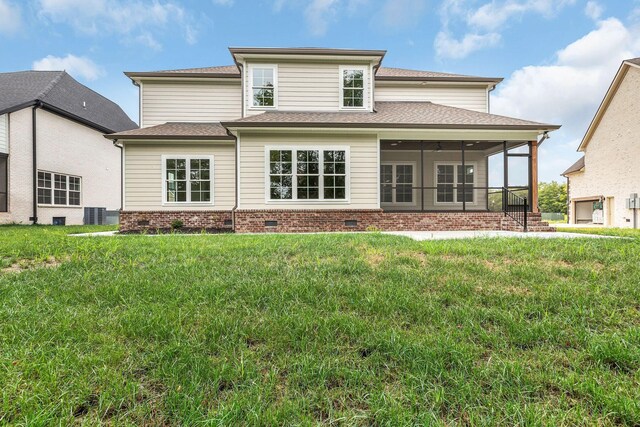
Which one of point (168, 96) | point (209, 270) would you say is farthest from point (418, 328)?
point (168, 96)

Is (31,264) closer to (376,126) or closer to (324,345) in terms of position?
(324,345)

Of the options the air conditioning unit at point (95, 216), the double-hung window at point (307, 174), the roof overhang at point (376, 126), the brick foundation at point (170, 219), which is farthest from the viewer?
the air conditioning unit at point (95, 216)

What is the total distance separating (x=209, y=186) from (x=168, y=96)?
4.63 metres

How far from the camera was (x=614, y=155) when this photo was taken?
59.2 feet

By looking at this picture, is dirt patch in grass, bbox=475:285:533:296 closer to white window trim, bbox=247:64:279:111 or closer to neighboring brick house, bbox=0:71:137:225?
white window trim, bbox=247:64:279:111

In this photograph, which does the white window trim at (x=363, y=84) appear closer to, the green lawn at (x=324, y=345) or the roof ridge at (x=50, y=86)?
the green lawn at (x=324, y=345)

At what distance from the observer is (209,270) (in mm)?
4086

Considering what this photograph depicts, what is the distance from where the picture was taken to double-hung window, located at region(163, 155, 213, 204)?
11.7m

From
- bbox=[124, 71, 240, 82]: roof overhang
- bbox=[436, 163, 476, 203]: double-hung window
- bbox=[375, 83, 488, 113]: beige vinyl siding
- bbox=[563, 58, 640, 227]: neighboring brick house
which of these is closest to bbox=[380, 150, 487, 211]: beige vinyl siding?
bbox=[436, 163, 476, 203]: double-hung window

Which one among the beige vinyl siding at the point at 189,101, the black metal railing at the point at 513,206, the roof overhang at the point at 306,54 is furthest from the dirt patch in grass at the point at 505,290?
the beige vinyl siding at the point at 189,101

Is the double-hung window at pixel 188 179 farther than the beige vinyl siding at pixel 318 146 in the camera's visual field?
Yes

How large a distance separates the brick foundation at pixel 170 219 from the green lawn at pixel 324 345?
7.71 m

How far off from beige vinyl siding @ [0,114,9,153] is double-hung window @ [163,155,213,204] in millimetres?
7834

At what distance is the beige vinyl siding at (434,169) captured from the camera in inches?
568
